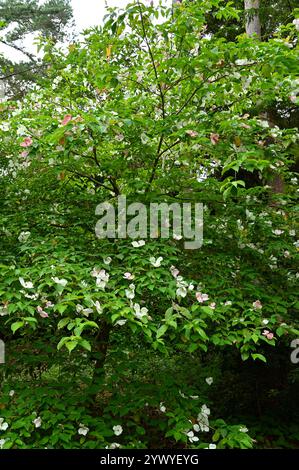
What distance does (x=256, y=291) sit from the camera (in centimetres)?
232

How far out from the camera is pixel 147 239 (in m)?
2.43

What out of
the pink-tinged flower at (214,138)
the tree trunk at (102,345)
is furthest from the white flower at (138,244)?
the tree trunk at (102,345)

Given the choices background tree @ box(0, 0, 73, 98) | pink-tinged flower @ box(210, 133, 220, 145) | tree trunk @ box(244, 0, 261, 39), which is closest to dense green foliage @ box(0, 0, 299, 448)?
pink-tinged flower @ box(210, 133, 220, 145)

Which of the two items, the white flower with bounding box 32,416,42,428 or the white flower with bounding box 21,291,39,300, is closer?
the white flower with bounding box 21,291,39,300

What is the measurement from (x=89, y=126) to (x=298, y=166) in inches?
167

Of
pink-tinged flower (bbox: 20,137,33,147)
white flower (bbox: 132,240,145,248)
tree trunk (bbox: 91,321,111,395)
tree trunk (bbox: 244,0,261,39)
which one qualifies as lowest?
tree trunk (bbox: 91,321,111,395)

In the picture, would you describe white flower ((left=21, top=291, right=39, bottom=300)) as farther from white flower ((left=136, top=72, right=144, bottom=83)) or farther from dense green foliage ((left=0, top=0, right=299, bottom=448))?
white flower ((left=136, top=72, right=144, bottom=83))

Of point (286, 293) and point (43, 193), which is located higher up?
point (43, 193)

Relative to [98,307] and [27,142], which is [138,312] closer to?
[98,307]

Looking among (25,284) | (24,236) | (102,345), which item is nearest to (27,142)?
(24,236)

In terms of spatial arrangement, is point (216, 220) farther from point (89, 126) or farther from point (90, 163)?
point (89, 126)

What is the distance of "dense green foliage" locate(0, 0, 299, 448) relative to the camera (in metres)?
2.07

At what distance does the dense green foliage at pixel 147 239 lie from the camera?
6.80ft

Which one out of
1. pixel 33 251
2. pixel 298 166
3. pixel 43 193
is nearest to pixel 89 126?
pixel 33 251
